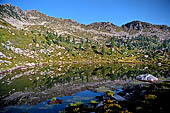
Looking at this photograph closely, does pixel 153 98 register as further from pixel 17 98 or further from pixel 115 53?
pixel 115 53

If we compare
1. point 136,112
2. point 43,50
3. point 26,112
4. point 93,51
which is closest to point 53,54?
point 43,50

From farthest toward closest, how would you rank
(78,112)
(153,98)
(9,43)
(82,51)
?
(82,51)
(9,43)
(153,98)
(78,112)

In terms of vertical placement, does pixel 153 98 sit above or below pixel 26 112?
above

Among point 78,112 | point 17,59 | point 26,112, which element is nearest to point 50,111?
point 26,112

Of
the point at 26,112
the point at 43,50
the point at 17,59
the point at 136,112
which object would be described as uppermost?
the point at 43,50

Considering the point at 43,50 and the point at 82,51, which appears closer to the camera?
the point at 43,50

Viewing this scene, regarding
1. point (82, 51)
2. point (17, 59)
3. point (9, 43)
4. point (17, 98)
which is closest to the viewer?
point (17, 98)

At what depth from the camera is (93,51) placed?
191 m

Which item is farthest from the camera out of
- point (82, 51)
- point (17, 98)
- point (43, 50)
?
point (82, 51)

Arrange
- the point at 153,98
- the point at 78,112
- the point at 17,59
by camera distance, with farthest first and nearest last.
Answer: the point at 17,59 < the point at 153,98 < the point at 78,112

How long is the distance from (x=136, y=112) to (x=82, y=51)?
16629 centimetres

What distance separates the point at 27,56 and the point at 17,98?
97513mm

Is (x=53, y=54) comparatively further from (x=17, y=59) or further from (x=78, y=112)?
(x=78, y=112)

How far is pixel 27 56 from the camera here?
12288 centimetres
